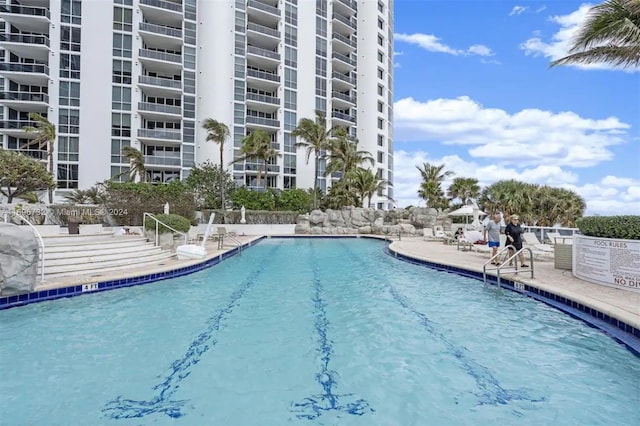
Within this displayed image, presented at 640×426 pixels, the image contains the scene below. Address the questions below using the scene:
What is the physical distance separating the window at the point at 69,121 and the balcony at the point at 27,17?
24.3ft

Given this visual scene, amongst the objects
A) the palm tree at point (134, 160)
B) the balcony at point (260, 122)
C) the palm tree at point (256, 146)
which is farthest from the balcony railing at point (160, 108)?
the palm tree at point (256, 146)

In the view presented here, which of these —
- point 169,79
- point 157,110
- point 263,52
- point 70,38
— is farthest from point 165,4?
point 157,110

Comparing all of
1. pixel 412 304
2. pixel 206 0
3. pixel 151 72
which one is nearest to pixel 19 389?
pixel 412 304

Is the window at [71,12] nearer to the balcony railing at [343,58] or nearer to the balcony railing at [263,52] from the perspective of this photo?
the balcony railing at [263,52]

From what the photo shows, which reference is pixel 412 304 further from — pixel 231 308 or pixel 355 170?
pixel 355 170

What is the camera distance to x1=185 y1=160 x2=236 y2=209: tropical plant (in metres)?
31.8

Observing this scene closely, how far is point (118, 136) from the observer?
1302 inches

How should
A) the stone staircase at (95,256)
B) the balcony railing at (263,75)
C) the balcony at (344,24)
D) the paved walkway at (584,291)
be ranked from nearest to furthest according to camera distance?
the paved walkway at (584,291) < the stone staircase at (95,256) < the balcony railing at (263,75) < the balcony at (344,24)

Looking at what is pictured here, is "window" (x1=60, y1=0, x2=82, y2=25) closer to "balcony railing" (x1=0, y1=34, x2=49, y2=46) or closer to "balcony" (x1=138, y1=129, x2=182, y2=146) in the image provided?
"balcony railing" (x1=0, y1=34, x2=49, y2=46)

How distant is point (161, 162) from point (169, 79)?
818 centimetres

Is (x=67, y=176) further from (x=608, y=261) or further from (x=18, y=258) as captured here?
(x=608, y=261)

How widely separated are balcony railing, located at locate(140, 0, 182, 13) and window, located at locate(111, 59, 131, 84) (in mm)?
5780

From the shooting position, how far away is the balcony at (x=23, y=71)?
30484 mm

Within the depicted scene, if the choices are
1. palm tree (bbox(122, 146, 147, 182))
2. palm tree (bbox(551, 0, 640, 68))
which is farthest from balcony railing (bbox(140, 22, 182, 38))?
palm tree (bbox(551, 0, 640, 68))
